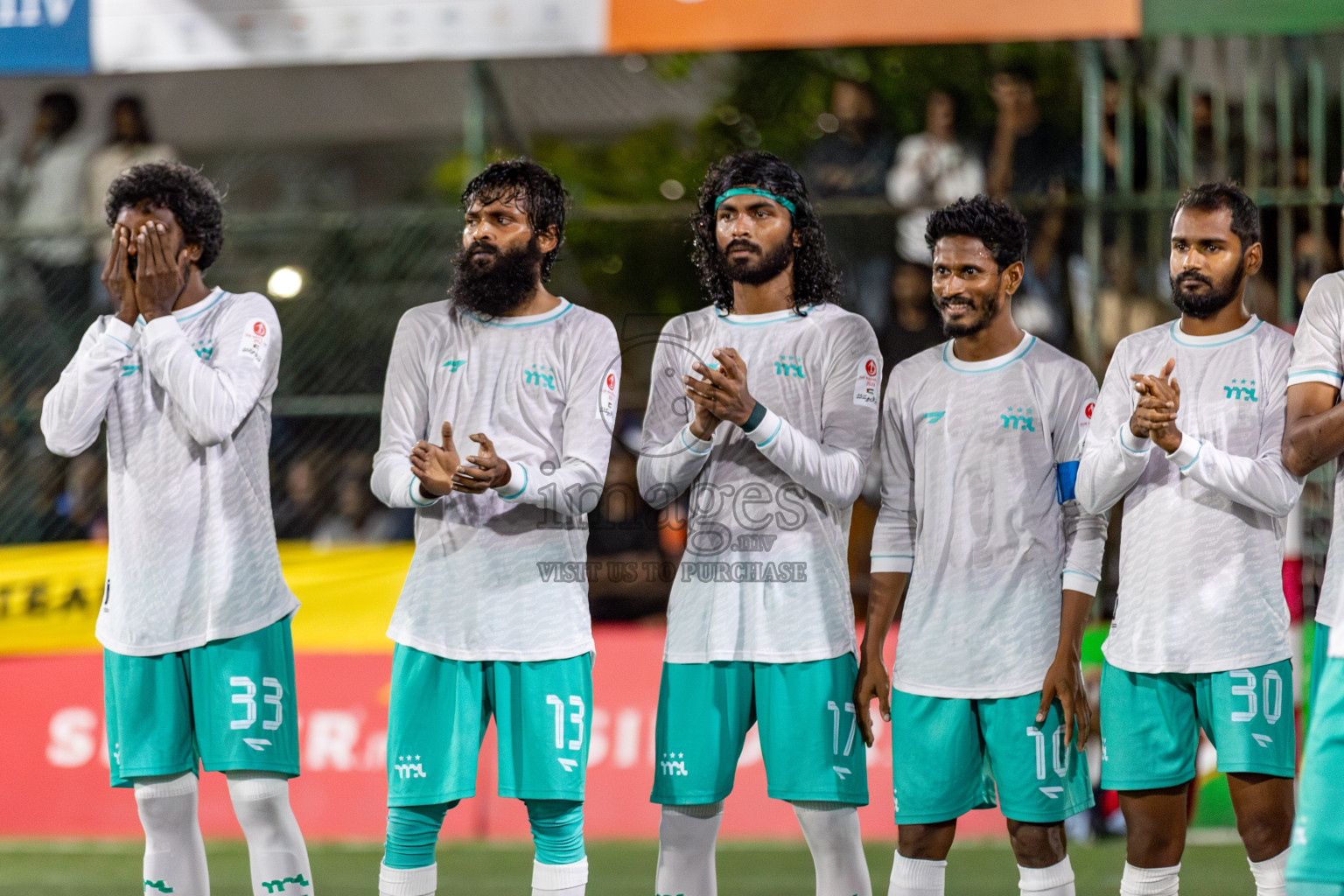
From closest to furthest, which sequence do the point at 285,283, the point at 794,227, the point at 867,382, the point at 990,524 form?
the point at 990,524 → the point at 867,382 → the point at 794,227 → the point at 285,283

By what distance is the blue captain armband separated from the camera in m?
3.92

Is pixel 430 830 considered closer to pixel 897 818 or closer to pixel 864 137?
pixel 897 818

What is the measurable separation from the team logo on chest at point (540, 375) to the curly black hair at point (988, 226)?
1.16 metres

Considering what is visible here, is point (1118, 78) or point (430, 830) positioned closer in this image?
point (430, 830)

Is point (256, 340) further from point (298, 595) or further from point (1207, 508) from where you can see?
point (298, 595)

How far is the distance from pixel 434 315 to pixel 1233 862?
418 centimetres

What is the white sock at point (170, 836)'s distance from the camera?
3926 mm

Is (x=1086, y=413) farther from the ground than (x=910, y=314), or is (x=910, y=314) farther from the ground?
(x=910, y=314)

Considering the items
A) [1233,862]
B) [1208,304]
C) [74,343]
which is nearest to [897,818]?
[1208,304]

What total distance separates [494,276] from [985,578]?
5.30ft

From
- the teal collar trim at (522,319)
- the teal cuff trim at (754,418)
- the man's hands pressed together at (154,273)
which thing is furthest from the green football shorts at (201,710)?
the teal cuff trim at (754,418)

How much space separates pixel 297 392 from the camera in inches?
289

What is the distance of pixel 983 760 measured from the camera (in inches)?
154

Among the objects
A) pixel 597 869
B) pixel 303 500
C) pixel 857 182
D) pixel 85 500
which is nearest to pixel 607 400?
pixel 597 869
